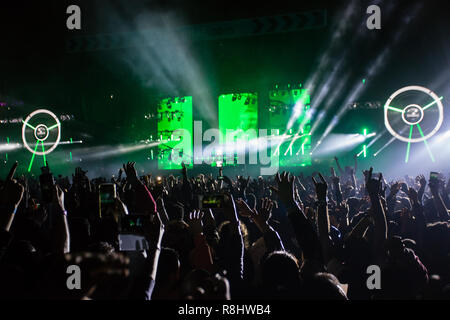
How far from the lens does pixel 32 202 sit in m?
4.93

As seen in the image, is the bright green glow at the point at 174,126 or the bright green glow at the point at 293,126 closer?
the bright green glow at the point at 293,126

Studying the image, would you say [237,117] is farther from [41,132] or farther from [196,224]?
[196,224]

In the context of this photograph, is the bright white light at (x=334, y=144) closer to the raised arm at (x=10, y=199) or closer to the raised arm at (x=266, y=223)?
the raised arm at (x=266, y=223)

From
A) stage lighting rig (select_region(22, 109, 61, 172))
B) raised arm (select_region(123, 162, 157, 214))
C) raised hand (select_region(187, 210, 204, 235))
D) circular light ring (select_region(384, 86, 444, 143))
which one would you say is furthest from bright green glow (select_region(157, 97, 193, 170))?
raised hand (select_region(187, 210, 204, 235))

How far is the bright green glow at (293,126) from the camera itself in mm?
16156

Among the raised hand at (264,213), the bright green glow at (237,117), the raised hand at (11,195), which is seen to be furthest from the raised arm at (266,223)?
the bright green glow at (237,117)

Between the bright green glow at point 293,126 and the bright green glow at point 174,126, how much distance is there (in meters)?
4.69

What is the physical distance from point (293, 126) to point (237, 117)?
9.82 ft

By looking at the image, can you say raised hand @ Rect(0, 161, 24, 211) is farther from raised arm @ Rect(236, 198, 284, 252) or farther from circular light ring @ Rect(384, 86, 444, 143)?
circular light ring @ Rect(384, 86, 444, 143)

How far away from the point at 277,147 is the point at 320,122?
2.52 m

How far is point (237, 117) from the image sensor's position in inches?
672

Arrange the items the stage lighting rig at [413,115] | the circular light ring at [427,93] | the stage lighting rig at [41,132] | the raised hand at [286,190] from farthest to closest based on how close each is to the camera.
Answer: the stage lighting rig at [41,132], the stage lighting rig at [413,115], the circular light ring at [427,93], the raised hand at [286,190]

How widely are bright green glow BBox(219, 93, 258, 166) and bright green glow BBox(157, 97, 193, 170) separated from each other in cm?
207

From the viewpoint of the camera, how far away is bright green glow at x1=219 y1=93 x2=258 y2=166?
16.9 meters
